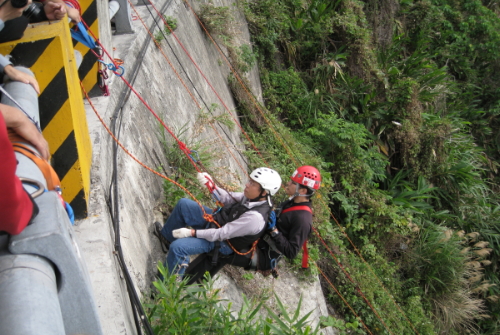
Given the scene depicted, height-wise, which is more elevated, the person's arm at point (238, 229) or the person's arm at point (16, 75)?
the person's arm at point (16, 75)

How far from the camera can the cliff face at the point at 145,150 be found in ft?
9.38

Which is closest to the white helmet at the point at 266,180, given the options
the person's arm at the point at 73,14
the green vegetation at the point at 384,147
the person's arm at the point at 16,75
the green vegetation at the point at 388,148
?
the person's arm at the point at 73,14

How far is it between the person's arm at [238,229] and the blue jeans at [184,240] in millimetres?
117

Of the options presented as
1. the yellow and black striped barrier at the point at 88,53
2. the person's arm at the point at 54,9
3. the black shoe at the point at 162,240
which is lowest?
the black shoe at the point at 162,240

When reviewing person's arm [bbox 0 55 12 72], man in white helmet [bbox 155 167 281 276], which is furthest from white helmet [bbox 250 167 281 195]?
person's arm [bbox 0 55 12 72]

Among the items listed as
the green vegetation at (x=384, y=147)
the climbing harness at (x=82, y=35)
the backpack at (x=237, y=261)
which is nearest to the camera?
the climbing harness at (x=82, y=35)

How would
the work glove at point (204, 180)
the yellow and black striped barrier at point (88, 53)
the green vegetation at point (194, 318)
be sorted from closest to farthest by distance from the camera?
the green vegetation at point (194, 318) < the yellow and black striped barrier at point (88, 53) < the work glove at point (204, 180)

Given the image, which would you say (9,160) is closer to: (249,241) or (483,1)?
(249,241)

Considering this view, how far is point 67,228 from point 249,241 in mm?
2751

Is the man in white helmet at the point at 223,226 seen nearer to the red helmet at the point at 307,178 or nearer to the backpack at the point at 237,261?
the backpack at the point at 237,261

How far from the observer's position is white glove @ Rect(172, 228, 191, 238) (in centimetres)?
390

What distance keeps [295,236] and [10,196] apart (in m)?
3.47

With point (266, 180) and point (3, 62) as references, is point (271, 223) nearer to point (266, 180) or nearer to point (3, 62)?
point (266, 180)

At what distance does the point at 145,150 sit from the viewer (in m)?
4.42
